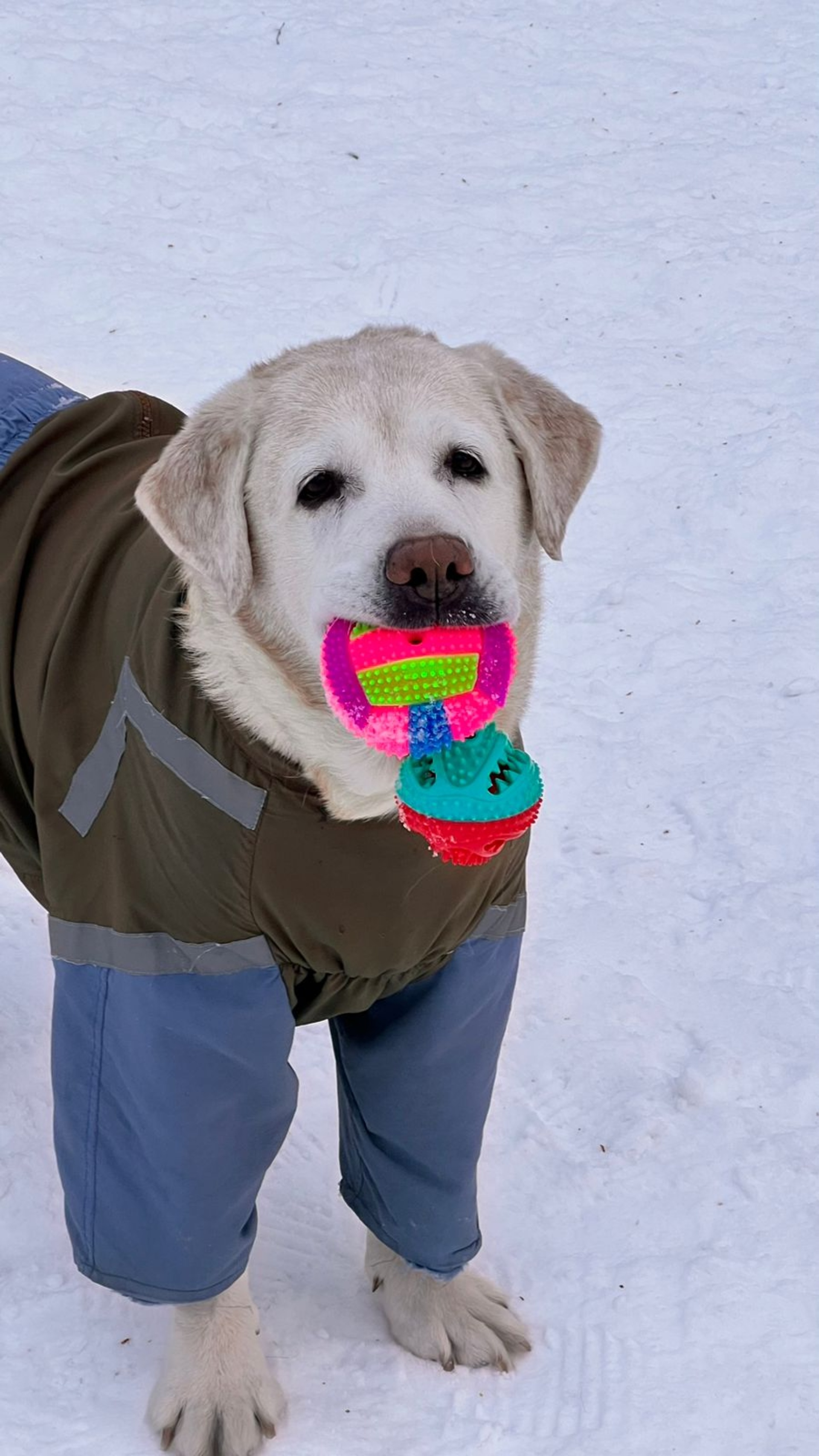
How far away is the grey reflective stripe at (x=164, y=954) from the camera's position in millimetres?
2633

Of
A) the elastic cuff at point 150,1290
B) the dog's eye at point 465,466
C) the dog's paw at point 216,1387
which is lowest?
the dog's paw at point 216,1387

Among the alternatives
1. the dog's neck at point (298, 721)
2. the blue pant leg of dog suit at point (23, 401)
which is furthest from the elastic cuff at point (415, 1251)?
the blue pant leg of dog suit at point (23, 401)

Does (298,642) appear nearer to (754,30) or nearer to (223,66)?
(223,66)

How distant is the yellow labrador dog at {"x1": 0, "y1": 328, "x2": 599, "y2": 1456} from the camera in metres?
2.58

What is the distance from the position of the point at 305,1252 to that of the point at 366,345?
6.57 ft

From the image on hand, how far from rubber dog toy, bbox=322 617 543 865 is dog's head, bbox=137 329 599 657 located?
0.05 m

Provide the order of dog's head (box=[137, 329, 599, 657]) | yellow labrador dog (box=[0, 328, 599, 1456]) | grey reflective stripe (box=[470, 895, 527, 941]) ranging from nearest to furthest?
1. dog's head (box=[137, 329, 599, 657])
2. yellow labrador dog (box=[0, 328, 599, 1456])
3. grey reflective stripe (box=[470, 895, 527, 941])

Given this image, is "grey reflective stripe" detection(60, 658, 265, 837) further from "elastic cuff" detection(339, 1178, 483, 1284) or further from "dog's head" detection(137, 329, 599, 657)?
"elastic cuff" detection(339, 1178, 483, 1284)

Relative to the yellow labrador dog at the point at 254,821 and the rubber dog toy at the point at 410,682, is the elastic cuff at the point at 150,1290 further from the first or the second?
the rubber dog toy at the point at 410,682

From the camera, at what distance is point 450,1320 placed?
3.26 m

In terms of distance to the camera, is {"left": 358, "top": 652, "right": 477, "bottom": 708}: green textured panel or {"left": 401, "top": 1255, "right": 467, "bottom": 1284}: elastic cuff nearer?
{"left": 358, "top": 652, "right": 477, "bottom": 708}: green textured panel

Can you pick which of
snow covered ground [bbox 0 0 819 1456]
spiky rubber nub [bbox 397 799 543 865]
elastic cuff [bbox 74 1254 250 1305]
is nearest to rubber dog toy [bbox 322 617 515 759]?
spiky rubber nub [bbox 397 799 543 865]

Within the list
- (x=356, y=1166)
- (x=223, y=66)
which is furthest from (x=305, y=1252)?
(x=223, y=66)

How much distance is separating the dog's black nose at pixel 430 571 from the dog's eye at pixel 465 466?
0.35 m
